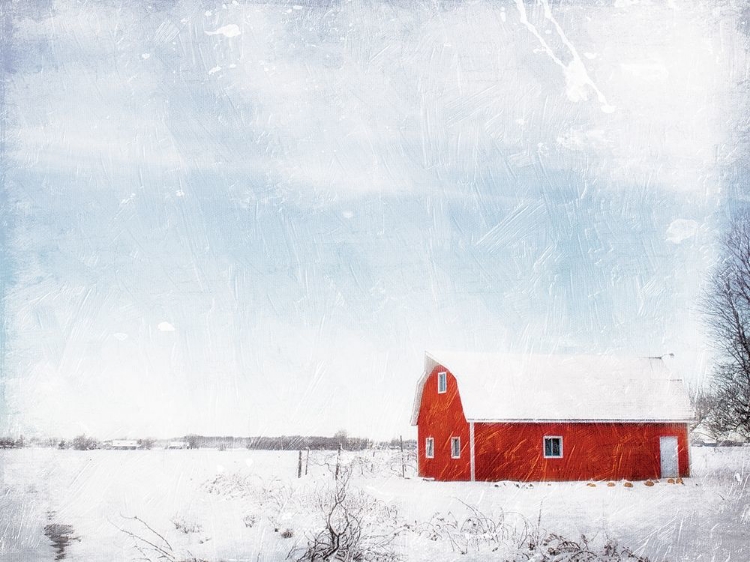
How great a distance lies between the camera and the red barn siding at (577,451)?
59.1ft

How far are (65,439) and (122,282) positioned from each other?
264cm

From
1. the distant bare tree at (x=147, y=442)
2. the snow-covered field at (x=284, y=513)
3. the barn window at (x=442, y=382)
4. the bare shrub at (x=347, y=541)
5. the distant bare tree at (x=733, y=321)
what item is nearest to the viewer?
the bare shrub at (x=347, y=541)

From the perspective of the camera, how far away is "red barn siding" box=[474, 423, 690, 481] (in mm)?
18000

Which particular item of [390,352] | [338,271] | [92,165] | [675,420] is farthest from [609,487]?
[92,165]

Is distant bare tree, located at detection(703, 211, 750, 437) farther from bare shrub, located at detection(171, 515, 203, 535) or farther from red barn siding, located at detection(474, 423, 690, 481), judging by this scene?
bare shrub, located at detection(171, 515, 203, 535)

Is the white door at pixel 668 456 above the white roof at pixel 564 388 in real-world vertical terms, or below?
below

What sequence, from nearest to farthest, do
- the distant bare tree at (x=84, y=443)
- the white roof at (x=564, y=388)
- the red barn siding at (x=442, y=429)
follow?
the distant bare tree at (x=84, y=443) < the white roof at (x=564, y=388) < the red barn siding at (x=442, y=429)

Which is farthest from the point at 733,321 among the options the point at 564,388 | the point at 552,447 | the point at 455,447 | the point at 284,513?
the point at 284,513

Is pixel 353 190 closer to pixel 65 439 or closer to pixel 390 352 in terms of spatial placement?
pixel 390 352

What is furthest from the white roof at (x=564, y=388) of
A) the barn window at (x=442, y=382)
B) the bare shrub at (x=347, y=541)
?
the bare shrub at (x=347, y=541)

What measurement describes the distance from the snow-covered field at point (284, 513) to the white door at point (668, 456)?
1.42 m

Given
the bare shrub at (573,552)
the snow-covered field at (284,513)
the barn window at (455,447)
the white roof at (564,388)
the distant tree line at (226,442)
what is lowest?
the snow-covered field at (284,513)

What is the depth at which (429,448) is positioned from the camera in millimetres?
20703
